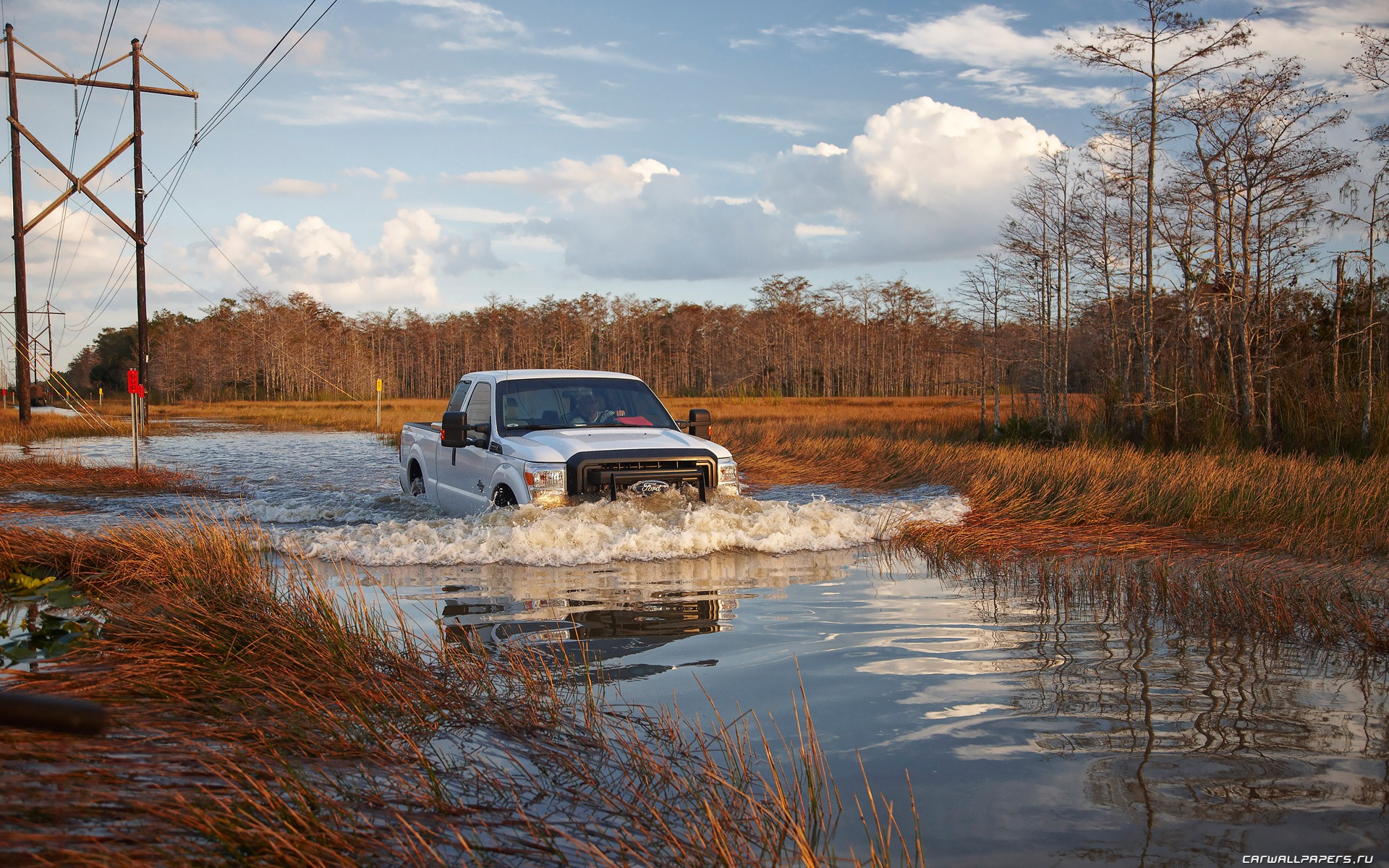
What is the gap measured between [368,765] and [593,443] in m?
5.89

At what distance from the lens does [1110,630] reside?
5.61 m

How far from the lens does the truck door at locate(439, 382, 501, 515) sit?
9602mm

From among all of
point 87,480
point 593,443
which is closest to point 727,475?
point 593,443

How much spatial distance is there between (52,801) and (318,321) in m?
114

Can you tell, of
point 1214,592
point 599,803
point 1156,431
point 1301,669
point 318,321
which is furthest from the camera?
point 318,321

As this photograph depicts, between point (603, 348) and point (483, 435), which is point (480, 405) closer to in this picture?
point (483, 435)

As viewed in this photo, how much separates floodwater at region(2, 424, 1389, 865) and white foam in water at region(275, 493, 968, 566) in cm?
2

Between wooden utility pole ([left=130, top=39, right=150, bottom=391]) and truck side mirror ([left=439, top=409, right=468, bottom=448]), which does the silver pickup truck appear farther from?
wooden utility pole ([left=130, top=39, right=150, bottom=391])

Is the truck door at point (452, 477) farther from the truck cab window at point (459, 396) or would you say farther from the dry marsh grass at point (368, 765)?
the dry marsh grass at point (368, 765)

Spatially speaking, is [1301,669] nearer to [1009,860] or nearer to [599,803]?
[1009,860]

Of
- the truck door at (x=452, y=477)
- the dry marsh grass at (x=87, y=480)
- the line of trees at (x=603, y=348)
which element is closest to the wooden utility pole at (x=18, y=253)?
the dry marsh grass at (x=87, y=480)

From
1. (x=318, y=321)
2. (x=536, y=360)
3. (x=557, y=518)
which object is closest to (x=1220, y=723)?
(x=557, y=518)

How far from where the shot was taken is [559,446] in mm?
9008

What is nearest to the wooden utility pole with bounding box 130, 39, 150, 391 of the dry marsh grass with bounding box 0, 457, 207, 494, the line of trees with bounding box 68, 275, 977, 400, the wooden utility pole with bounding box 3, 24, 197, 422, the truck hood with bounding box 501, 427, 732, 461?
the wooden utility pole with bounding box 3, 24, 197, 422
